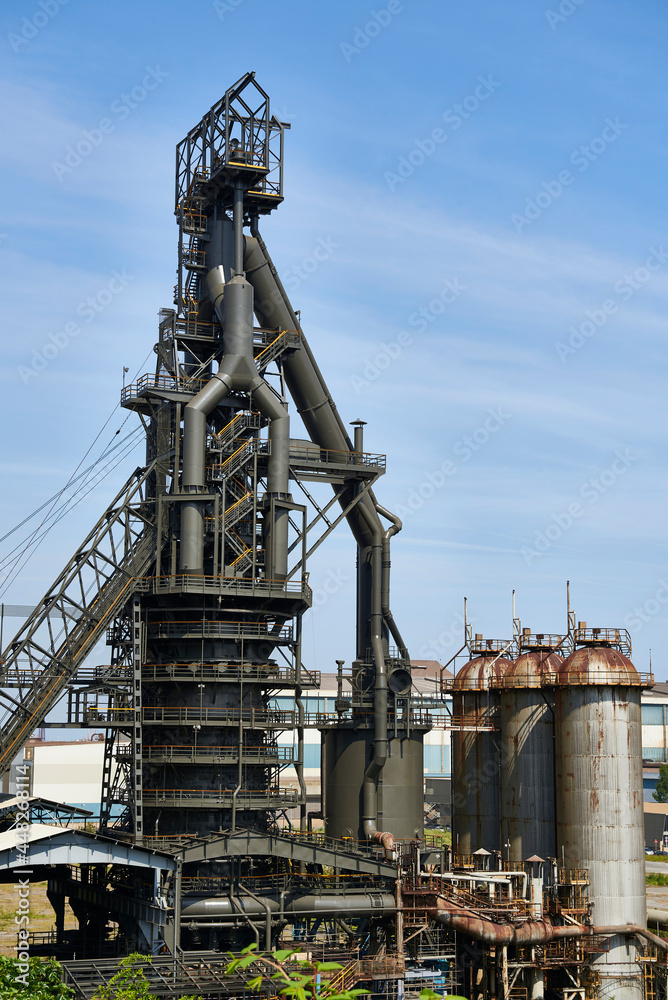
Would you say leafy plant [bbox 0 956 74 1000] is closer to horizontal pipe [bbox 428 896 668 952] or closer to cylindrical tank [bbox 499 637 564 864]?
horizontal pipe [bbox 428 896 668 952]

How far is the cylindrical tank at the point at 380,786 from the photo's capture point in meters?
57.2

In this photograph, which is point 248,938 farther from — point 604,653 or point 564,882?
point 604,653

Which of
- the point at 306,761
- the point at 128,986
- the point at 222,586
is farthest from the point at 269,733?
the point at 306,761

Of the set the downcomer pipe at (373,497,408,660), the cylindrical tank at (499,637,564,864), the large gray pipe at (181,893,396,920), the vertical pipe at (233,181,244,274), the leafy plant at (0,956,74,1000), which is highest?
the vertical pipe at (233,181,244,274)

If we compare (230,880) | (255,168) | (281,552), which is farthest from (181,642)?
(255,168)

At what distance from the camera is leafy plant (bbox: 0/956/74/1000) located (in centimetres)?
2100

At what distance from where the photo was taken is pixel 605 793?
47.5 meters

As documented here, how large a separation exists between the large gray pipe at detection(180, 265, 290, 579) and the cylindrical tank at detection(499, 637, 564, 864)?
40.5 ft

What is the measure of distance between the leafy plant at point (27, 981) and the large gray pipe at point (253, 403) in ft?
89.8

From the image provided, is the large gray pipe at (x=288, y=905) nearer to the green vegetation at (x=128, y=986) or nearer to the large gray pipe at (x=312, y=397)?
the green vegetation at (x=128, y=986)

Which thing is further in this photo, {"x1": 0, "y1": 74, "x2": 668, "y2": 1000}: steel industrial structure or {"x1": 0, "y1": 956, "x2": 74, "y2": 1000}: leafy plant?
{"x1": 0, "y1": 74, "x2": 668, "y2": 1000}: steel industrial structure

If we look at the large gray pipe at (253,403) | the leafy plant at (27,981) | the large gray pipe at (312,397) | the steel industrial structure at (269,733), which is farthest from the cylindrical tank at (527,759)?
the leafy plant at (27,981)

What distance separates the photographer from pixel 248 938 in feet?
148

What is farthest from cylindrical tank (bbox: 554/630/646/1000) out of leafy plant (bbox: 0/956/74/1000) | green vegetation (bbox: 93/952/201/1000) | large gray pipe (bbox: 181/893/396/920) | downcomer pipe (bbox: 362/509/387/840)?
leafy plant (bbox: 0/956/74/1000)
